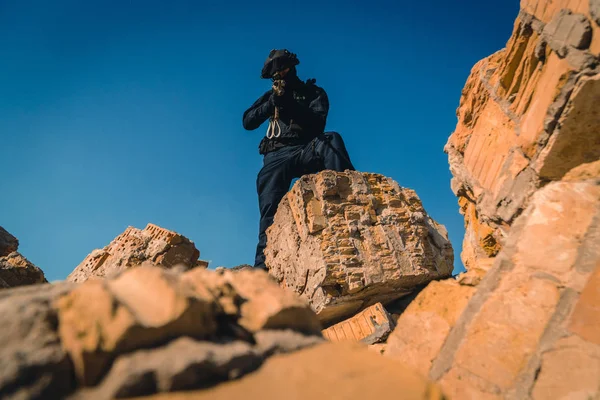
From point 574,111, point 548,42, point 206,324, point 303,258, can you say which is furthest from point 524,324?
point 303,258

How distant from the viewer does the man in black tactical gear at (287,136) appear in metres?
4.93

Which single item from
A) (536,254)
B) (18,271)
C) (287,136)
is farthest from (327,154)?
(18,271)

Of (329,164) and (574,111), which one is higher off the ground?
(329,164)

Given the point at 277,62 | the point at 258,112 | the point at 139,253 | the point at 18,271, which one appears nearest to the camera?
the point at 18,271

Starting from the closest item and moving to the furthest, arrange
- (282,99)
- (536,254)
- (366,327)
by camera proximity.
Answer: (536,254) → (366,327) → (282,99)

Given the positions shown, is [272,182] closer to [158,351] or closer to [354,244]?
[354,244]

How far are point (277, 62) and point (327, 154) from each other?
1.65m

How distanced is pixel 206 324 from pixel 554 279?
4.97ft

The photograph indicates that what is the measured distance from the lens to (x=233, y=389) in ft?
3.24

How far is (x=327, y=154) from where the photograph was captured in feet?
16.0

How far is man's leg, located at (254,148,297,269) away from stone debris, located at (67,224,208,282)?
3.18ft

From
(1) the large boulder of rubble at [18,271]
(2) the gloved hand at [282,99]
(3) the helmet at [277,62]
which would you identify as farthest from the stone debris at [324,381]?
(3) the helmet at [277,62]

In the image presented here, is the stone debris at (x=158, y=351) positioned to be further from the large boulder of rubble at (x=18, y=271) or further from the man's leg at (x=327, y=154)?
the man's leg at (x=327, y=154)

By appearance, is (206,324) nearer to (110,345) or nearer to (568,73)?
(110,345)
